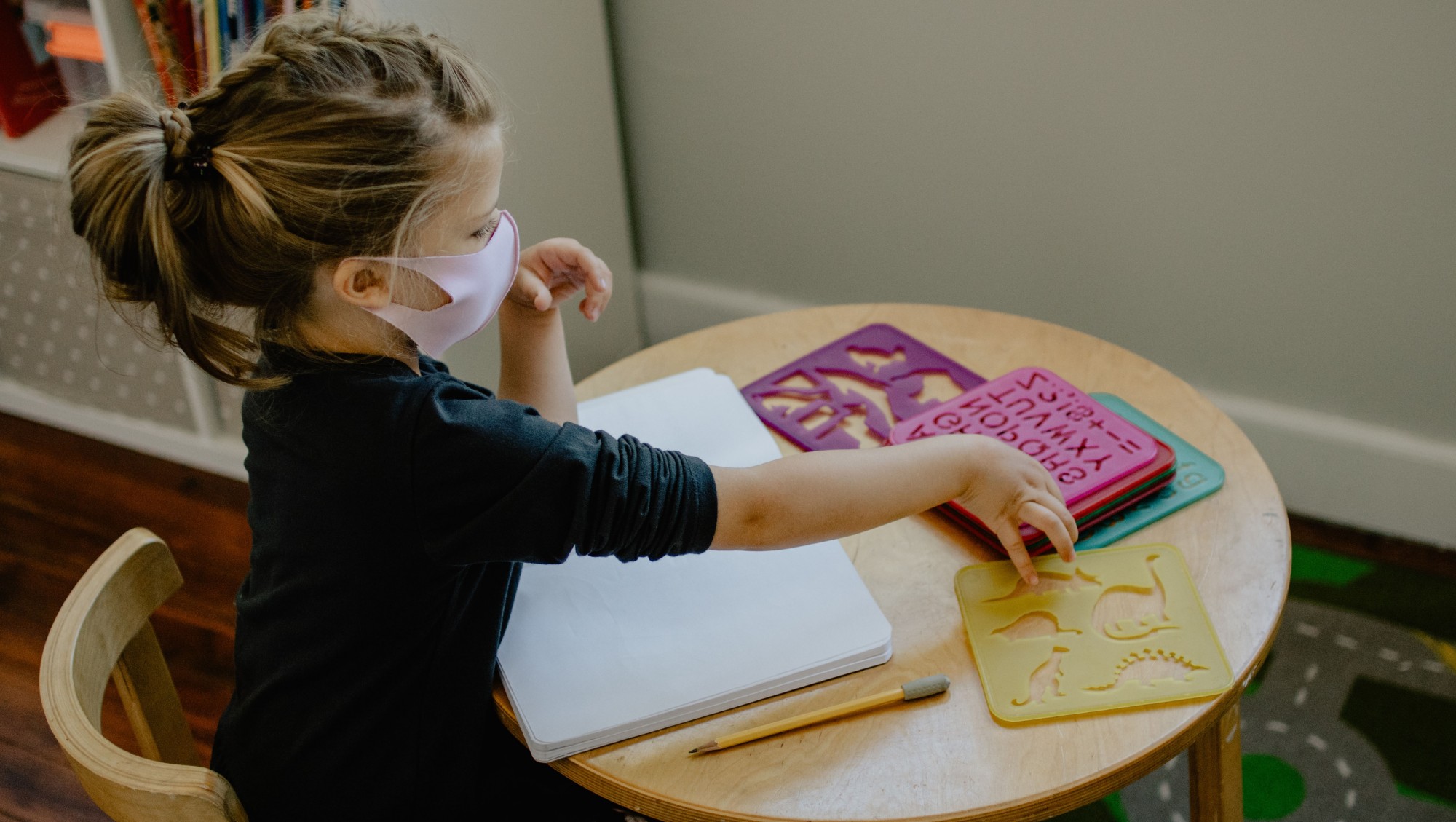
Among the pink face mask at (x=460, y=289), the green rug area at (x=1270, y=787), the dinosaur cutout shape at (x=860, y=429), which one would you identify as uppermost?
the pink face mask at (x=460, y=289)

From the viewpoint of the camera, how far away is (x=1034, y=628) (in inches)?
33.3

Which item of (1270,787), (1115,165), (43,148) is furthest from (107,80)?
(1270,787)

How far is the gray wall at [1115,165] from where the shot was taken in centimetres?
148

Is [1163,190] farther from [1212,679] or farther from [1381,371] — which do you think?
[1212,679]

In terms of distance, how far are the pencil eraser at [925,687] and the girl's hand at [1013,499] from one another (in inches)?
5.0

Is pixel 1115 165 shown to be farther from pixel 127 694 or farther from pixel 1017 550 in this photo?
pixel 127 694

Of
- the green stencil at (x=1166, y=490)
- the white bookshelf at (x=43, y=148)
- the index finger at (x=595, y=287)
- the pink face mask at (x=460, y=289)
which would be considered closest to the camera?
the pink face mask at (x=460, y=289)

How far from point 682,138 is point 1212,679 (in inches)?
56.5

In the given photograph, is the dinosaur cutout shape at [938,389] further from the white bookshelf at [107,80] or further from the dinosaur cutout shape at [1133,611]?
the white bookshelf at [107,80]

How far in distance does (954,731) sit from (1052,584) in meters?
0.17

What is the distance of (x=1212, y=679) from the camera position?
2.58ft

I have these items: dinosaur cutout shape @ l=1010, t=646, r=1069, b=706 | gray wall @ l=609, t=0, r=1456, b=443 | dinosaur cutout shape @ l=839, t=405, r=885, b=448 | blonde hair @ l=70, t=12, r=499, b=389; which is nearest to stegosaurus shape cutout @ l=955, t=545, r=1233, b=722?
dinosaur cutout shape @ l=1010, t=646, r=1069, b=706

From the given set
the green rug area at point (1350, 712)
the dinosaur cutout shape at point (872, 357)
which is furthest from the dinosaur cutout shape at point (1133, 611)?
the green rug area at point (1350, 712)

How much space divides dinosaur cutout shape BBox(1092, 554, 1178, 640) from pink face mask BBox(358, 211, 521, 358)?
521mm
